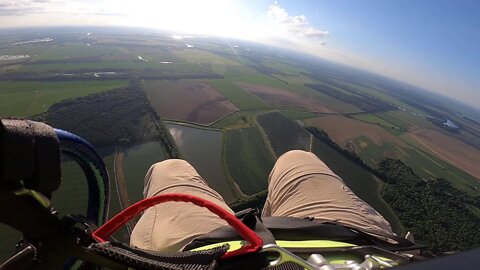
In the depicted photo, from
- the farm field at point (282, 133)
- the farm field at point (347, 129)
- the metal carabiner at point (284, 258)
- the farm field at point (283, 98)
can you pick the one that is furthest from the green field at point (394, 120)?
the metal carabiner at point (284, 258)

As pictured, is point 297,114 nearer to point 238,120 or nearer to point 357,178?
point 238,120

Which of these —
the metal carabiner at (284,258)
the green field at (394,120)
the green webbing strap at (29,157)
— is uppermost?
the green webbing strap at (29,157)

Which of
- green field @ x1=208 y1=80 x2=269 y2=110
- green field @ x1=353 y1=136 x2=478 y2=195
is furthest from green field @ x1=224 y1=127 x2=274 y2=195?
green field @ x1=353 y1=136 x2=478 y2=195

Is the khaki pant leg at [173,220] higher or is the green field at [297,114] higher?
the khaki pant leg at [173,220]

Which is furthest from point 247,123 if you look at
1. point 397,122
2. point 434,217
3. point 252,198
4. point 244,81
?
point 397,122

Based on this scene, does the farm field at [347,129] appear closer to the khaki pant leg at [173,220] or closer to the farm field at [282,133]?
the farm field at [282,133]

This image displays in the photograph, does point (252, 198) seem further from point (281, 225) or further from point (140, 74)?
point (140, 74)

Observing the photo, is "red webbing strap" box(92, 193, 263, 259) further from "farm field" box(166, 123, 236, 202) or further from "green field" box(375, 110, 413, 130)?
"green field" box(375, 110, 413, 130)
